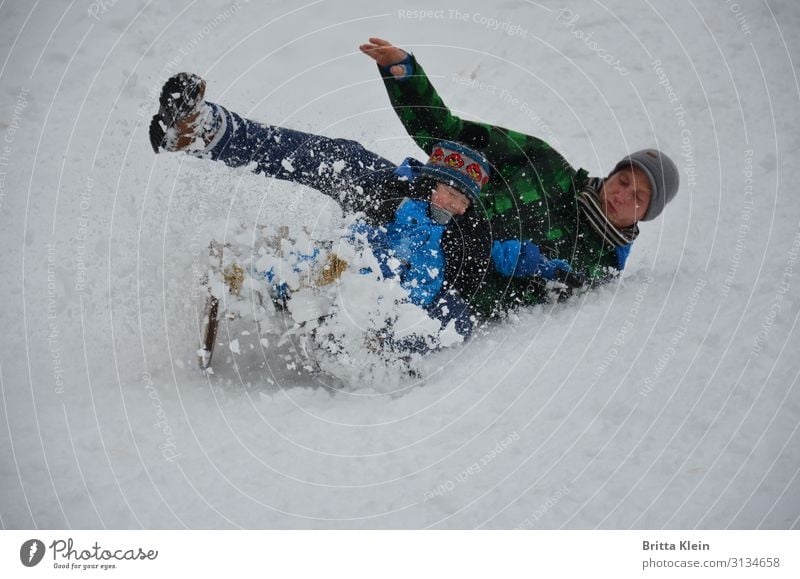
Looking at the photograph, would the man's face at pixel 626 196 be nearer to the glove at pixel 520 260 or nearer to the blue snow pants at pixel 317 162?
the glove at pixel 520 260

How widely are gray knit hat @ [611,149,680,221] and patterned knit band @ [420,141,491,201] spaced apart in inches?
9.1

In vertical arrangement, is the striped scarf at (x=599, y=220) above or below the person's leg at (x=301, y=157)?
below

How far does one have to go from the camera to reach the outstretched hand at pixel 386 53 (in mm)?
824

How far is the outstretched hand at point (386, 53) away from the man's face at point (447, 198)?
7.7 inches

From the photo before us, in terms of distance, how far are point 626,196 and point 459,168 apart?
274 mm

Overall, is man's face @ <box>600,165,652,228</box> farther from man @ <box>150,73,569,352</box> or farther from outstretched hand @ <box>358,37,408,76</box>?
outstretched hand @ <box>358,37,408,76</box>

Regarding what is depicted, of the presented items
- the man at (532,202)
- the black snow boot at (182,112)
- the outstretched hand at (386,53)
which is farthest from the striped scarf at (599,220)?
the black snow boot at (182,112)

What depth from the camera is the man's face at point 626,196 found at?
33.2 inches

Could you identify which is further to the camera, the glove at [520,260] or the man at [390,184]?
the glove at [520,260]

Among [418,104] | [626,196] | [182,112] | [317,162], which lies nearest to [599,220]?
[626,196]

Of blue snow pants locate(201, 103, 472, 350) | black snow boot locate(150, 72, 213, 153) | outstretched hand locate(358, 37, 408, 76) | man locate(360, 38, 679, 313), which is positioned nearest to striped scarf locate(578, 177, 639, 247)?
man locate(360, 38, 679, 313)

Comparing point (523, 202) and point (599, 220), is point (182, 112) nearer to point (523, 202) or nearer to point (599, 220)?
point (523, 202)

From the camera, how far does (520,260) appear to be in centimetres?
91
